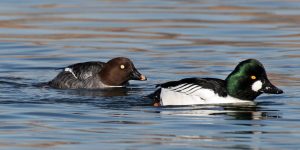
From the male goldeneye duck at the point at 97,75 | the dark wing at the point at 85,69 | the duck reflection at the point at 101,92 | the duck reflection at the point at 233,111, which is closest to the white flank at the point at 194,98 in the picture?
the duck reflection at the point at 233,111

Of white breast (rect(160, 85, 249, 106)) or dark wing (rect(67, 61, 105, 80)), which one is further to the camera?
dark wing (rect(67, 61, 105, 80))

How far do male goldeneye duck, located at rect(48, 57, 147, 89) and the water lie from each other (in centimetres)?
30

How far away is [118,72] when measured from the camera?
1809 cm

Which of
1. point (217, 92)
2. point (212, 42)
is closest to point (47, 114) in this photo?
point (217, 92)

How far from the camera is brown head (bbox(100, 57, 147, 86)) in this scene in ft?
58.5

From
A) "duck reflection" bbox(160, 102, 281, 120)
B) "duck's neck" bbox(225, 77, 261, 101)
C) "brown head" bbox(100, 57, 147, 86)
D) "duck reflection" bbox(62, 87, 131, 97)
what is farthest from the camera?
"brown head" bbox(100, 57, 147, 86)

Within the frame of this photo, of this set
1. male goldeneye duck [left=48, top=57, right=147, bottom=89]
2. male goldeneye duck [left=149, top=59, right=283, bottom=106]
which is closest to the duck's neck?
male goldeneye duck [left=149, top=59, right=283, bottom=106]

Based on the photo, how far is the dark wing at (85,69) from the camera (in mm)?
17984

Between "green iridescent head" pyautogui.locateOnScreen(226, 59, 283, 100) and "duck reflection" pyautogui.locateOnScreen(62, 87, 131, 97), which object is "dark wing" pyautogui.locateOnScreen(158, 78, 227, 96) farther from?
"duck reflection" pyautogui.locateOnScreen(62, 87, 131, 97)

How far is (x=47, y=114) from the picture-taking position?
14.2m

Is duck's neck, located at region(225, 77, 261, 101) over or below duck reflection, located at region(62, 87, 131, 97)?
over

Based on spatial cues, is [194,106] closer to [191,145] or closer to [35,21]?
[191,145]

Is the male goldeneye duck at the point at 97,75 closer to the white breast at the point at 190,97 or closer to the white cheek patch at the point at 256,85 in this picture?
the white breast at the point at 190,97

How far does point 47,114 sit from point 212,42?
8529mm
